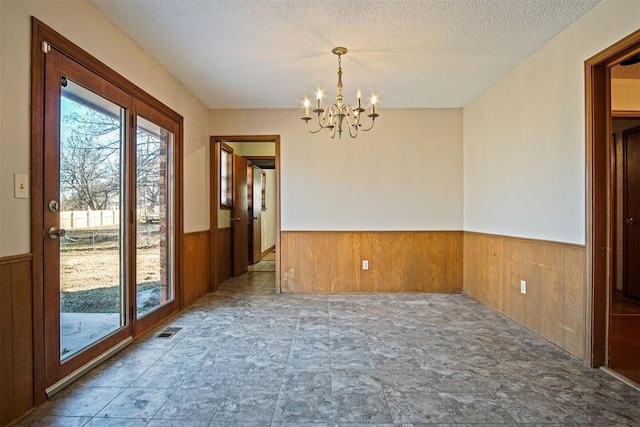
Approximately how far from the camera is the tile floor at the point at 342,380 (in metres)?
1.82

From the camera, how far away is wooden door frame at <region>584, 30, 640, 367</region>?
2.44 metres

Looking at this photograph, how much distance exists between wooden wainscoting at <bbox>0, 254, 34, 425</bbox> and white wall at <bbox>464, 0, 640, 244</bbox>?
351 cm

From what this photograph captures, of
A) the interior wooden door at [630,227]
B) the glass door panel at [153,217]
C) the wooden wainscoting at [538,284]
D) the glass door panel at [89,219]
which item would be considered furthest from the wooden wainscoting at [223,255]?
the interior wooden door at [630,227]

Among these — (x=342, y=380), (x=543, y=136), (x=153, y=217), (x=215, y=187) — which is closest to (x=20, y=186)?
(x=153, y=217)

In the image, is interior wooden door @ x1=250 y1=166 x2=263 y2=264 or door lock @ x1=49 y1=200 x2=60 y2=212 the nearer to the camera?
door lock @ x1=49 y1=200 x2=60 y2=212

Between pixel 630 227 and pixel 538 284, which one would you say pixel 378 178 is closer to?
pixel 538 284

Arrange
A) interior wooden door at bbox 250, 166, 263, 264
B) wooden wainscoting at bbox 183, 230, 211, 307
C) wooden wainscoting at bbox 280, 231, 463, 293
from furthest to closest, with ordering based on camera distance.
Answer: interior wooden door at bbox 250, 166, 263, 264 < wooden wainscoting at bbox 280, 231, 463, 293 < wooden wainscoting at bbox 183, 230, 211, 307

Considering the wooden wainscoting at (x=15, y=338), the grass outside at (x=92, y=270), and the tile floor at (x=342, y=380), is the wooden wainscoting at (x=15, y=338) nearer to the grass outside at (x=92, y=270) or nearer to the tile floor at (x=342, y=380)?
the tile floor at (x=342, y=380)

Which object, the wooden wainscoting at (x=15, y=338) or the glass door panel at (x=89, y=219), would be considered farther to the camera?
the glass door panel at (x=89, y=219)

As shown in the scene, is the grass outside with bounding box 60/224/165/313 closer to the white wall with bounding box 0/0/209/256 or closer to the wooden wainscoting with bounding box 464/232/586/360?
the white wall with bounding box 0/0/209/256

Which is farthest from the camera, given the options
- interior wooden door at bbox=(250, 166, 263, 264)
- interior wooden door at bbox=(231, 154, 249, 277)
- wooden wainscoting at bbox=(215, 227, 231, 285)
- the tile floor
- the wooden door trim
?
interior wooden door at bbox=(250, 166, 263, 264)

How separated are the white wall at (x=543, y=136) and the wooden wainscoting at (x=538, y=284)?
0.41ft

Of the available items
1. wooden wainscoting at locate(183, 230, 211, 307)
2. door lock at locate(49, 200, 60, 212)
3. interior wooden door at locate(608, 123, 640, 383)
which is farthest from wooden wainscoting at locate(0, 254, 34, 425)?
interior wooden door at locate(608, 123, 640, 383)

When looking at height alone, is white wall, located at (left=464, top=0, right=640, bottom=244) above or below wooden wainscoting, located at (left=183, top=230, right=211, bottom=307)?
above
